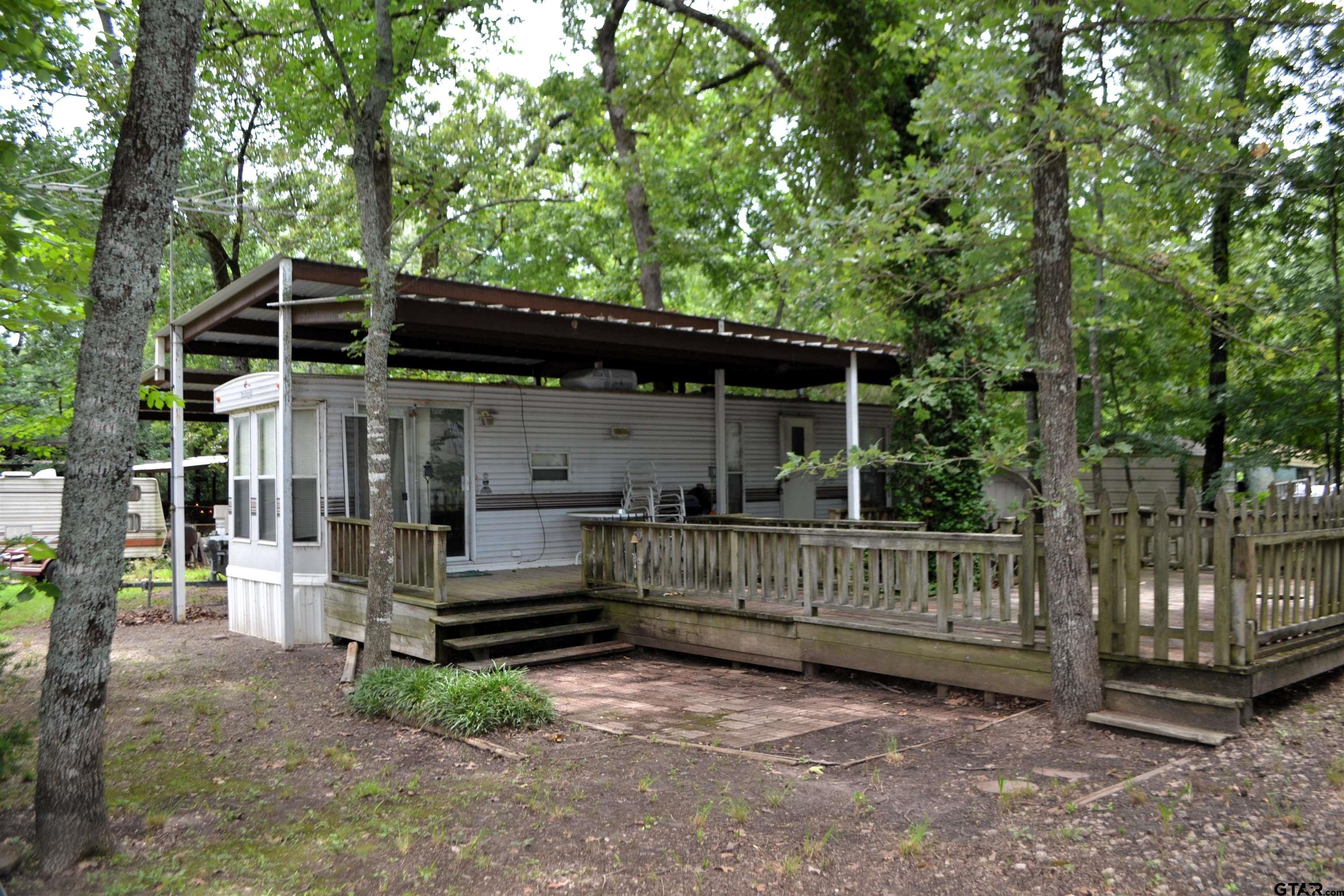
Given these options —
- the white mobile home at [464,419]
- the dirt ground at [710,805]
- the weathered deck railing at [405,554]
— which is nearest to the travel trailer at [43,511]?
the white mobile home at [464,419]

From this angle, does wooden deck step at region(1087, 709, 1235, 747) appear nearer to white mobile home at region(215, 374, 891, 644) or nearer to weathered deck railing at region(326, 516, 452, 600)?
weathered deck railing at region(326, 516, 452, 600)

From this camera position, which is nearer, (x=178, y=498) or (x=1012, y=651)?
(x=1012, y=651)

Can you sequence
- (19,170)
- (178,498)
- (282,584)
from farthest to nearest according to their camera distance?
(178,498) < (282,584) < (19,170)

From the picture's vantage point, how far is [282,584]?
10375mm

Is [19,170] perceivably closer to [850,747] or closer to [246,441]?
[246,441]

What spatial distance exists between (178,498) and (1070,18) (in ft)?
36.6

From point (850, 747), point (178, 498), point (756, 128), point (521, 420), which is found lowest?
point (850, 747)

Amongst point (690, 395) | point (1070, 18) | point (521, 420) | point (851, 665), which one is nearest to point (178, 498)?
point (521, 420)

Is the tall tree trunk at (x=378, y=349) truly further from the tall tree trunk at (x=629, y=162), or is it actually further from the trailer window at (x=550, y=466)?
the tall tree trunk at (x=629, y=162)

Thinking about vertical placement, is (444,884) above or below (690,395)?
below

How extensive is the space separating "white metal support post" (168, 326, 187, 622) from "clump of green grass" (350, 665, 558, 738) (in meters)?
5.51

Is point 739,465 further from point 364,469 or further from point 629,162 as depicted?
point 629,162

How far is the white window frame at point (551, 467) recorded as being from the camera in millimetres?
12234

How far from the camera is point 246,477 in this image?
11.5 metres
